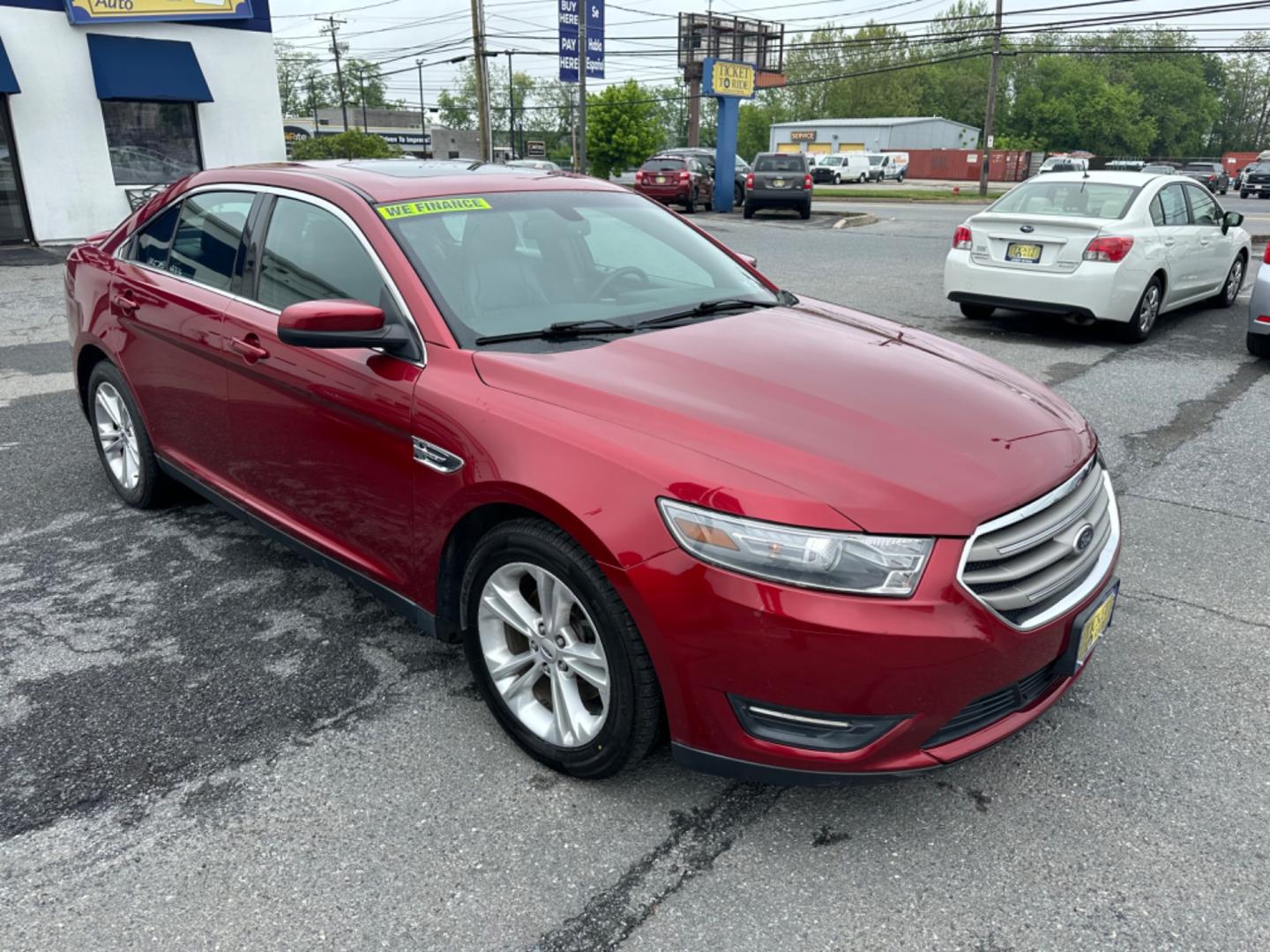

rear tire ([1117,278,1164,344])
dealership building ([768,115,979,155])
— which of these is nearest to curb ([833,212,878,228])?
rear tire ([1117,278,1164,344])

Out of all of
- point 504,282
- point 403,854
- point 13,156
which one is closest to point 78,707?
point 403,854

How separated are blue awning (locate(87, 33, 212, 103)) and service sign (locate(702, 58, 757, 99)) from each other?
47.0 ft

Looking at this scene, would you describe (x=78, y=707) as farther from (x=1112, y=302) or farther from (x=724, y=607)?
(x=1112, y=302)

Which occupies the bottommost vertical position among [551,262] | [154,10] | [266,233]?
[551,262]

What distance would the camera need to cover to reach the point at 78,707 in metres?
3.09

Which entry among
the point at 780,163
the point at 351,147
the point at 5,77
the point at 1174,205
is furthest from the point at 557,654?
the point at 351,147

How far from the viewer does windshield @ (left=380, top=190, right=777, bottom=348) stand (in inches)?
122

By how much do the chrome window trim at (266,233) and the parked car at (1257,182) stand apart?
153 feet

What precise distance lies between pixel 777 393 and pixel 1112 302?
22.9 ft

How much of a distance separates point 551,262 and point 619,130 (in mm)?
48376

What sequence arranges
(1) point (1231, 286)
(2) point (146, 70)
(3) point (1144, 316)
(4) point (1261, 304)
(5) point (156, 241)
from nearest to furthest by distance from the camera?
(5) point (156, 241)
(4) point (1261, 304)
(3) point (1144, 316)
(1) point (1231, 286)
(2) point (146, 70)

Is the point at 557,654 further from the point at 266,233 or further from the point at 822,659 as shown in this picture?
the point at 266,233

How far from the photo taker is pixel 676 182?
1054 inches

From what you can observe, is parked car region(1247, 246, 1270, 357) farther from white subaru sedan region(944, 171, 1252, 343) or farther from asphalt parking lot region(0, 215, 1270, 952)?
asphalt parking lot region(0, 215, 1270, 952)
